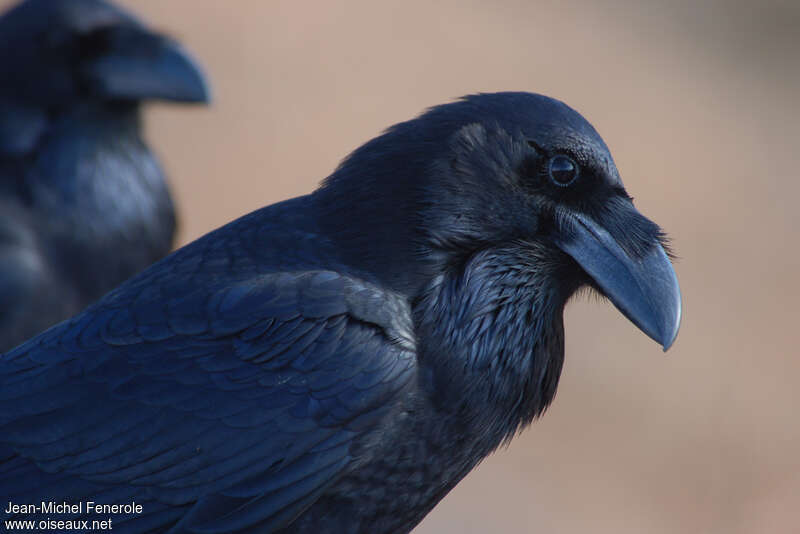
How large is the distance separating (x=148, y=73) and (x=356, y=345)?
2.83 m

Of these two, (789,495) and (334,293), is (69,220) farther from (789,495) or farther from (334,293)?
(789,495)

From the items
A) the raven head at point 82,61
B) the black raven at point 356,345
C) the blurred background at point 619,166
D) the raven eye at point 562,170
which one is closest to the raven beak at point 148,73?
the raven head at point 82,61

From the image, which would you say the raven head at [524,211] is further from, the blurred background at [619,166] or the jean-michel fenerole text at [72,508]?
the blurred background at [619,166]

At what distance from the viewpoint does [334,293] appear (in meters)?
2.98

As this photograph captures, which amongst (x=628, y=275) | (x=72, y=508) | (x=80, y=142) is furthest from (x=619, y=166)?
(x=72, y=508)

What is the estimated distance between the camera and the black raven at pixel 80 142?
513 centimetres

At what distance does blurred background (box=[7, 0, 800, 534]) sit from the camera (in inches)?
325

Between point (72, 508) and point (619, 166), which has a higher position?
point (619, 166)

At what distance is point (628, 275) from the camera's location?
3.03 meters

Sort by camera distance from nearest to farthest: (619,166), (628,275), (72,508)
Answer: (72,508) → (628,275) → (619,166)

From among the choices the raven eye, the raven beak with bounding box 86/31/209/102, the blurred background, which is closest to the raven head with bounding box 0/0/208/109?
the raven beak with bounding box 86/31/209/102

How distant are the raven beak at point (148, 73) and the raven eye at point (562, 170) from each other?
267cm

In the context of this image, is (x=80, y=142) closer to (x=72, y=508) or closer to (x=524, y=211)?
(x=72, y=508)

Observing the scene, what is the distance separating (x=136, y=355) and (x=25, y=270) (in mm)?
2070
